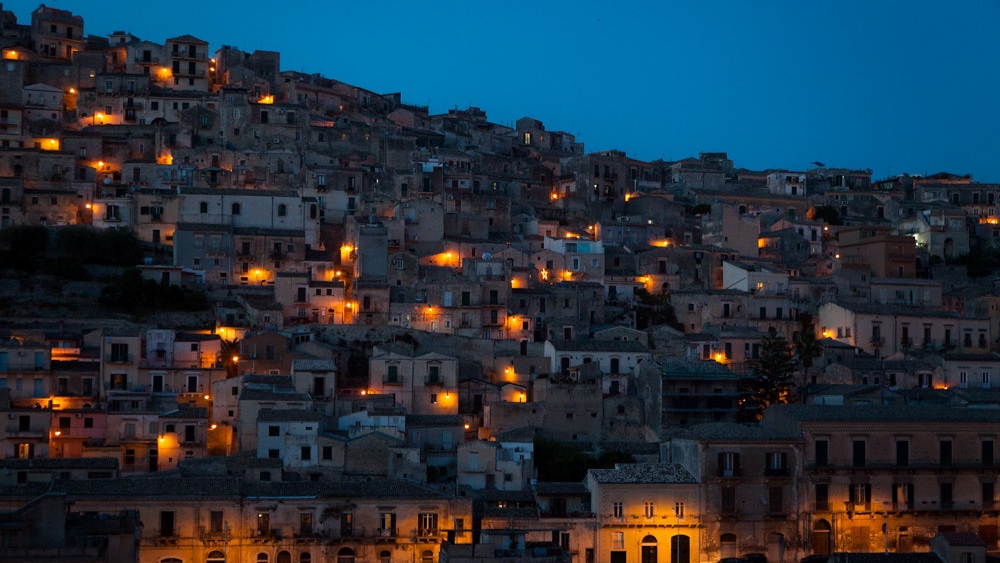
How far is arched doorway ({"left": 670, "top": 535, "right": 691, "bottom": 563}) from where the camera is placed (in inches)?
1720

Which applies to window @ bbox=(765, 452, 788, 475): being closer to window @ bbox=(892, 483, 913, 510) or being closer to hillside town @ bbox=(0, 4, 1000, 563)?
hillside town @ bbox=(0, 4, 1000, 563)

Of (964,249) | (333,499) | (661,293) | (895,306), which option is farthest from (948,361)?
(333,499)

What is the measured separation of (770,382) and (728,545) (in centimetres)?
1001

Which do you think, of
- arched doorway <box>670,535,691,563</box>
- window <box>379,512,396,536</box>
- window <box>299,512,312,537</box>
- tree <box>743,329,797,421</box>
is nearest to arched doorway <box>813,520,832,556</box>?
arched doorway <box>670,535,691,563</box>

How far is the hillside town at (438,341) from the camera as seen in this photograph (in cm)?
4241

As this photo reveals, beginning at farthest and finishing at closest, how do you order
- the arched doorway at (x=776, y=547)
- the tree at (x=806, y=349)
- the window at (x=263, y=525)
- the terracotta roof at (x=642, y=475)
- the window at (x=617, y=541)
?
the tree at (x=806, y=349) < the arched doorway at (x=776, y=547) < the terracotta roof at (x=642, y=475) < the window at (x=617, y=541) < the window at (x=263, y=525)

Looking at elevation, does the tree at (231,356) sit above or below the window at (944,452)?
above

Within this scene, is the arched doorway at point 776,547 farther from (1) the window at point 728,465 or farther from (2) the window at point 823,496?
(1) the window at point 728,465

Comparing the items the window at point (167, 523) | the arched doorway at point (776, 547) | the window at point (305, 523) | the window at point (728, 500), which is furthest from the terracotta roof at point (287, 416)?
the arched doorway at point (776, 547)

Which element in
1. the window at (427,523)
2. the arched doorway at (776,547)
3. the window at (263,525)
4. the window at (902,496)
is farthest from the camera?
the window at (902,496)

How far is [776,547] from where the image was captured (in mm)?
44375

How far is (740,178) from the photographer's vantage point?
285 ft

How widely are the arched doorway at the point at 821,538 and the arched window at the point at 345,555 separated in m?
14.2

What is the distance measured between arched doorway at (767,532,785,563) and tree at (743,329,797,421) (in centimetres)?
820
